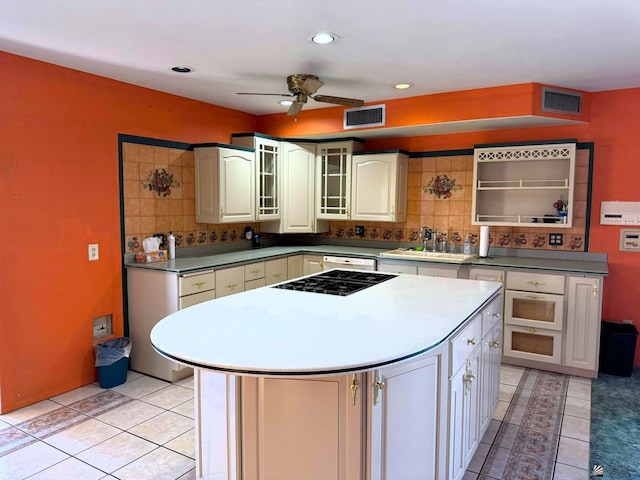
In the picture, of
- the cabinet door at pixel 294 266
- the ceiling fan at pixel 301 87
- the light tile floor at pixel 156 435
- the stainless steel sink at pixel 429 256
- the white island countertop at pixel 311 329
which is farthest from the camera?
the cabinet door at pixel 294 266

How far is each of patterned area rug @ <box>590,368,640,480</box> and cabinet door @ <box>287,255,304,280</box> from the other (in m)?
2.82

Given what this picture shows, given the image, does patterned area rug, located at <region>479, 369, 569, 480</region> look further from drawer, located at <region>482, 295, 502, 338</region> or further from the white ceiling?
the white ceiling

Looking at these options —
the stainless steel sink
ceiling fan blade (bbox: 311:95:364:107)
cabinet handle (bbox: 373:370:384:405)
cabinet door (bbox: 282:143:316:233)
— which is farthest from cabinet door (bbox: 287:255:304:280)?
cabinet handle (bbox: 373:370:384:405)

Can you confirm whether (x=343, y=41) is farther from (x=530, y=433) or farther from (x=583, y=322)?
(x=583, y=322)

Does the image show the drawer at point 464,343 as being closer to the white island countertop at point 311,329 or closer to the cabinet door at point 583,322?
the white island countertop at point 311,329

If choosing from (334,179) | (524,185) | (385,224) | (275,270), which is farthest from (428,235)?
(275,270)

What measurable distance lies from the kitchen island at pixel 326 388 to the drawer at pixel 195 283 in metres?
1.39

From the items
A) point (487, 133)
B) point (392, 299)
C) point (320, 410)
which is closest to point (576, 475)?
point (392, 299)

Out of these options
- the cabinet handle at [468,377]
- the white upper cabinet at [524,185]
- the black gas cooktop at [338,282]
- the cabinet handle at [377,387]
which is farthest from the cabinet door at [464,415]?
the white upper cabinet at [524,185]

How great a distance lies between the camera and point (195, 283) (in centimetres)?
359

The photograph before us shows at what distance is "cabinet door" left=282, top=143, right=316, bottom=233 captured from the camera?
492cm

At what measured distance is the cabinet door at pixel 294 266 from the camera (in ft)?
15.5

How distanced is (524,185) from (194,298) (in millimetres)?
3175

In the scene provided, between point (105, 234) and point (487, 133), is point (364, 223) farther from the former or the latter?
point (105, 234)
